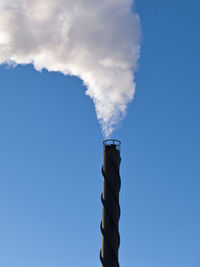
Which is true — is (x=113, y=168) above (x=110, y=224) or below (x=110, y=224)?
above

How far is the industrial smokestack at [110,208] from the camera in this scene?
1369 inches

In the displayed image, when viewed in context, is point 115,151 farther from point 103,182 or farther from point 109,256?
point 109,256

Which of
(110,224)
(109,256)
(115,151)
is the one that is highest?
(115,151)

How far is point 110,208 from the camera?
35.6 m

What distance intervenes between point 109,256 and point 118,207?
405cm

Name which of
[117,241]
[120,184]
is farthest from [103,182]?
[117,241]

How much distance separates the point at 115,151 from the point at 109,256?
8.80 m

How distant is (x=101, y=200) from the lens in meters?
36.4

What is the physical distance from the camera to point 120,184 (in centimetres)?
3706

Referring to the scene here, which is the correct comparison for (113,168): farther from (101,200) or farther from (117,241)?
(117,241)

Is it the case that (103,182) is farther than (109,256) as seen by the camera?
Yes

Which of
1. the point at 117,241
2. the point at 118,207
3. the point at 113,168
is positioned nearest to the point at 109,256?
the point at 117,241

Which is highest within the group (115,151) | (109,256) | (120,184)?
(115,151)

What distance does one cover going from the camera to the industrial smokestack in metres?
34.8
